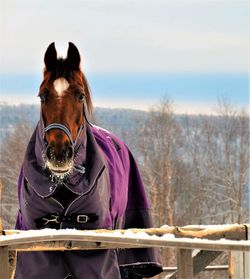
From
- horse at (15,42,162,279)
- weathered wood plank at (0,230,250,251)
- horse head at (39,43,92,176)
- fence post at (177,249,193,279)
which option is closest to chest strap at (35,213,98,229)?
horse at (15,42,162,279)

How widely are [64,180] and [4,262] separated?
1.03m

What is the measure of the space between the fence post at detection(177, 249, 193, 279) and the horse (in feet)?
4.82

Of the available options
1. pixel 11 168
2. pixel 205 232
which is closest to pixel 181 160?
pixel 11 168

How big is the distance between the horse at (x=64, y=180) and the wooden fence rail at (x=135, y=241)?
59cm

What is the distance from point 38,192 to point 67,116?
473mm

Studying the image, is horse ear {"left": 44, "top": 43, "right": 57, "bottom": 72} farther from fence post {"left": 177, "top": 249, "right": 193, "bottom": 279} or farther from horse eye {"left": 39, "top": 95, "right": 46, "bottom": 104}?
fence post {"left": 177, "top": 249, "right": 193, "bottom": 279}

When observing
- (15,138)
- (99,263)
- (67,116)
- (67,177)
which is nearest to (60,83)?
(67,116)

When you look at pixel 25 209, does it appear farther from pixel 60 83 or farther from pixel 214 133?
pixel 214 133

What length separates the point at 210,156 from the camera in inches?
1345

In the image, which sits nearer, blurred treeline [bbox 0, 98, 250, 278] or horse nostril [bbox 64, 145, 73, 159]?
horse nostril [bbox 64, 145, 73, 159]

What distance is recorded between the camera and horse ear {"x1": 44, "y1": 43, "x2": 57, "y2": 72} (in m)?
4.79

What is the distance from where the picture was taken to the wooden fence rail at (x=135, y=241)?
9.28 ft

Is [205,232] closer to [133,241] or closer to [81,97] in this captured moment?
[133,241]

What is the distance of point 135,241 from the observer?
310cm
